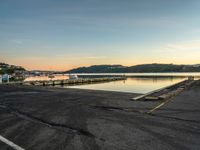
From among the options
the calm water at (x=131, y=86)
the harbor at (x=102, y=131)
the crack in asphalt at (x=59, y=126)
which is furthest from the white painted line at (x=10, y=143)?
the calm water at (x=131, y=86)

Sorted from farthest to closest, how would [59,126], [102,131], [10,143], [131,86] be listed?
[131,86] → [59,126] → [102,131] → [10,143]

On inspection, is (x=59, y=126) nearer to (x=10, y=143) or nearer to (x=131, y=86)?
(x=10, y=143)

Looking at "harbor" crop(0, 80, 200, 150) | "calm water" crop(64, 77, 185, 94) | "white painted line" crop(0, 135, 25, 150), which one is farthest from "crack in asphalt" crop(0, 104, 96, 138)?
"calm water" crop(64, 77, 185, 94)

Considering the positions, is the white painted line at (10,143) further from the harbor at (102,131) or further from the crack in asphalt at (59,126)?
the crack in asphalt at (59,126)

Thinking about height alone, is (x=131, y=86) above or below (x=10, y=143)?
below

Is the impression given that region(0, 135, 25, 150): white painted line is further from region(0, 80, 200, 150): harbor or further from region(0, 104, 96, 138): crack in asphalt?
region(0, 104, 96, 138): crack in asphalt

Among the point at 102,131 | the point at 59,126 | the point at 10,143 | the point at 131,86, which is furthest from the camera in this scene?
the point at 131,86

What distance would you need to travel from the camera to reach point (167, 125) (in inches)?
391

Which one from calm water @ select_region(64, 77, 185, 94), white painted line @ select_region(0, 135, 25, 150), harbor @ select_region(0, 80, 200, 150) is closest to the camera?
white painted line @ select_region(0, 135, 25, 150)

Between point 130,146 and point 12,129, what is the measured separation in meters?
4.80

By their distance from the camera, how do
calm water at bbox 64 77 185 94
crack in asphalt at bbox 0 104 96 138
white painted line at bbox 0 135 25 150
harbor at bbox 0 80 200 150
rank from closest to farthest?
white painted line at bbox 0 135 25 150, harbor at bbox 0 80 200 150, crack in asphalt at bbox 0 104 96 138, calm water at bbox 64 77 185 94

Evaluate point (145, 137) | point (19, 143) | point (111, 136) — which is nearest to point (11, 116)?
point (19, 143)

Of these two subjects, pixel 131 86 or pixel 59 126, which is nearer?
pixel 59 126

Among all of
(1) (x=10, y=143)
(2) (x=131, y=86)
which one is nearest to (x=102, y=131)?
(1) (x=10, y=143)
